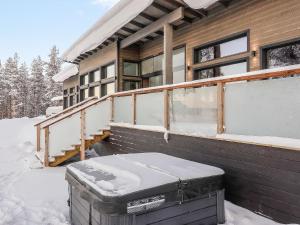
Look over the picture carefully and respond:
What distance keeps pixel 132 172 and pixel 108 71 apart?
30.3 ft

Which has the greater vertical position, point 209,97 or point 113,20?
point 113,20

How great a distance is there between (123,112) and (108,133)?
113 cm

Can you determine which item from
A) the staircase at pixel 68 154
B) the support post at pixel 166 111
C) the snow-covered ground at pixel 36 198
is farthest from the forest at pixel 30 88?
the support post at pixel 166 111

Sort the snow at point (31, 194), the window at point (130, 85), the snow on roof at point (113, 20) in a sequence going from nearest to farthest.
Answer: the snow at point (31, 194), the snow on roof at point (113, 20), the window at point (130, 85)

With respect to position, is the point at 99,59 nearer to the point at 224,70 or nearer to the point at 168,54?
the point at 168,54

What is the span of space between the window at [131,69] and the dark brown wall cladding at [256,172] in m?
6.41

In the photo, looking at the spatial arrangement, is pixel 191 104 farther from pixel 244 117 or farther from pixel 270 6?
pixel 270 6

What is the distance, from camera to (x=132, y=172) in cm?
320

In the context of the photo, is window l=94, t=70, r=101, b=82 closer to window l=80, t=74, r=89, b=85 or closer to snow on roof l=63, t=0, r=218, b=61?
window l=80, t=74, r=89, b=85

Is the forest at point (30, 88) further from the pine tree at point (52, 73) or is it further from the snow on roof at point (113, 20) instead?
the snow on roof at point (113, 20)

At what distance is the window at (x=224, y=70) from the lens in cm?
660

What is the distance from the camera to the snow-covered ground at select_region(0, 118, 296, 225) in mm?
3675

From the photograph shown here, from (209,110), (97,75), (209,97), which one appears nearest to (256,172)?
(209,110)

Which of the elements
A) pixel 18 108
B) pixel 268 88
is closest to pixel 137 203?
pixel 268 88
